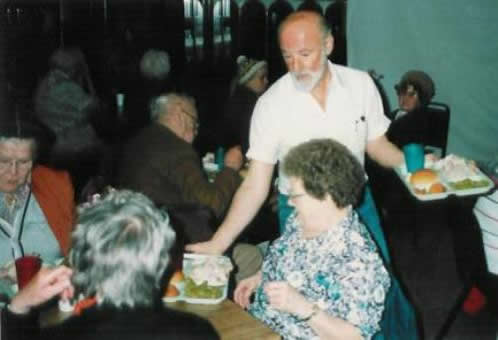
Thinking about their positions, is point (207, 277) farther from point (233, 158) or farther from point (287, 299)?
point (233, 158)

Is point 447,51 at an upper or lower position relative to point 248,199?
upper

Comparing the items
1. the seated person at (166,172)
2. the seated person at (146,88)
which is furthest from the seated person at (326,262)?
the seated person at (146,88)

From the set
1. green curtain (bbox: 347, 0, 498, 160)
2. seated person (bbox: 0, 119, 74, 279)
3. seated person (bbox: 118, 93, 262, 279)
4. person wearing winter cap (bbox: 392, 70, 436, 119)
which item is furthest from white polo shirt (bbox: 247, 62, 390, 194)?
person wearing winter cap (bbox: 392, 70, 436, 119)

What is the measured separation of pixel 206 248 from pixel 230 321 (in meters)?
0.49

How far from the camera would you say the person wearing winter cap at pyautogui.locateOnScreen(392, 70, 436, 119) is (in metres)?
4.50

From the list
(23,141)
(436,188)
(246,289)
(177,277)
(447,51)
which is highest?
(447,51)

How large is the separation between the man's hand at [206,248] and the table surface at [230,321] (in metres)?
0.33

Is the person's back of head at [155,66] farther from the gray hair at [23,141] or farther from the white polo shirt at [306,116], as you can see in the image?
the white polo shirt at [306,116]

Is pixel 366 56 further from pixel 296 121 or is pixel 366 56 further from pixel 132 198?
pixel 132 198

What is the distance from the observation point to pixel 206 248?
228 centimetres

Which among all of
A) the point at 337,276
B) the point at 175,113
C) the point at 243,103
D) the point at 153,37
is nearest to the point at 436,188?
the point at 337,276

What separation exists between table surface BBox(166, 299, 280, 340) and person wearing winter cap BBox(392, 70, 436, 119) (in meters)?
3.07

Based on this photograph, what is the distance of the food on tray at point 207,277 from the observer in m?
1.97

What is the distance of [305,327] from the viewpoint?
1830mm
